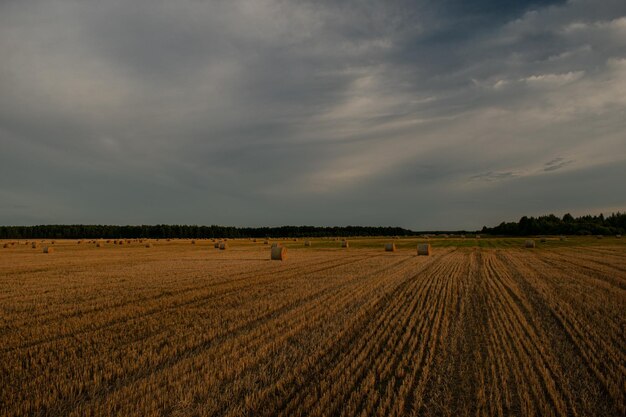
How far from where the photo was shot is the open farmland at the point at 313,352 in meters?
4.48

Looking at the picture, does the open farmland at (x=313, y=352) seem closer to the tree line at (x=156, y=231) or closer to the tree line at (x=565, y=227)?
the tree line at (x=565, y=227)

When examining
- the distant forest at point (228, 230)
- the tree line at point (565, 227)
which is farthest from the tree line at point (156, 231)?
the tree line at point (565, 227)

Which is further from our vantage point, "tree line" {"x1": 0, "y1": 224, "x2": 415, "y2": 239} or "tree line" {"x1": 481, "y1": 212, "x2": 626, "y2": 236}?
"tree line" {"x1": 0, "y1": 224, "x2": 415, "y2": 239}

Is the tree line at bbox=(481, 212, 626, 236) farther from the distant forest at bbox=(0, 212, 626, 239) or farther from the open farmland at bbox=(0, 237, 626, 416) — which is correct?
the open farmland at bbox=(0, 237, 626, 416)

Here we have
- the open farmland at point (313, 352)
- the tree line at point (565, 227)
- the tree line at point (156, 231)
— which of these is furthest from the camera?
the tree line at point (156, 231)

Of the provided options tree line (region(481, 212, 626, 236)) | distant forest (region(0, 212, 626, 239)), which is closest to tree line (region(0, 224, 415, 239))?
distant forest (region(0, 212, 626, 239))

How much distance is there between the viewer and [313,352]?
6.18m

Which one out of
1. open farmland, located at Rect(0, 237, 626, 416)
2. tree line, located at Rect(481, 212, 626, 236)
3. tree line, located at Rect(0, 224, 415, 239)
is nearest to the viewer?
open farmland, located at Rect(0, 237, 626, 416)

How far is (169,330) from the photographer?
7488mm

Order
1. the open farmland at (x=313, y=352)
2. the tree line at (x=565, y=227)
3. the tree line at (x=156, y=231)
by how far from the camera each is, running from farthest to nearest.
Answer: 1. the tree line at (x=156, y=231)
2. the tree line at (x=565, y=227)
3. the open farmland at (x=313, y=352)

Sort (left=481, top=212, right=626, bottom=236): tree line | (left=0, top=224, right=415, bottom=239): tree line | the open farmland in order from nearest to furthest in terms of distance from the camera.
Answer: the open farmland < (left=481, top=212, right=626, bottom=236): tree line < (left=0, top=224, right=415, bottom=239): tree line

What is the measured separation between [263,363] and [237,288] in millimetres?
7188

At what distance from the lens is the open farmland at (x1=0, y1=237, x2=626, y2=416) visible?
4.48 m

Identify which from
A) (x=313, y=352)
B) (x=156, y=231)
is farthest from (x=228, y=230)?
(x=313, y=352)
